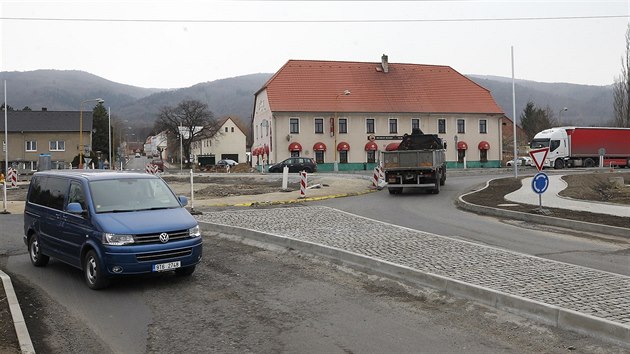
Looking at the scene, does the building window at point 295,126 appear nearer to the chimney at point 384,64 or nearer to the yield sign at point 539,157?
the chimney at point 384,64

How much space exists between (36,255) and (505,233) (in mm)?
10292

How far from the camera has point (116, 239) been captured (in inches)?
322

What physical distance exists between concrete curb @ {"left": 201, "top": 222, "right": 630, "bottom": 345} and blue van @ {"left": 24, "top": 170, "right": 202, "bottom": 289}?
2649 millimetres

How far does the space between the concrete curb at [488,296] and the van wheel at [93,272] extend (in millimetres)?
3995

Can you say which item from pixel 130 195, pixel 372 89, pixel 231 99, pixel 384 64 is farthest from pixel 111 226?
pixel 231 99

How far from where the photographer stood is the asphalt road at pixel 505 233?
10.6 metres

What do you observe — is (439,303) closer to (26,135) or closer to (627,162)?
(627,162)

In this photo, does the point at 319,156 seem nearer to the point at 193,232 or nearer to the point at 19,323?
the point at 193,232

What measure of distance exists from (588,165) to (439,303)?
171ft

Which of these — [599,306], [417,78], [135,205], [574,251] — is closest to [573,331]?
[599,306]

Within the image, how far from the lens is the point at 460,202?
2125 cm

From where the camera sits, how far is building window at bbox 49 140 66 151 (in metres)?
83.4

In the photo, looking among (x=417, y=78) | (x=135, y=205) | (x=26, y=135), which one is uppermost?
(x=417, y=78)

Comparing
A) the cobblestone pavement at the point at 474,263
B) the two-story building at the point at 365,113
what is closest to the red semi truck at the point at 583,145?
the two-story building at the point at 365,113
